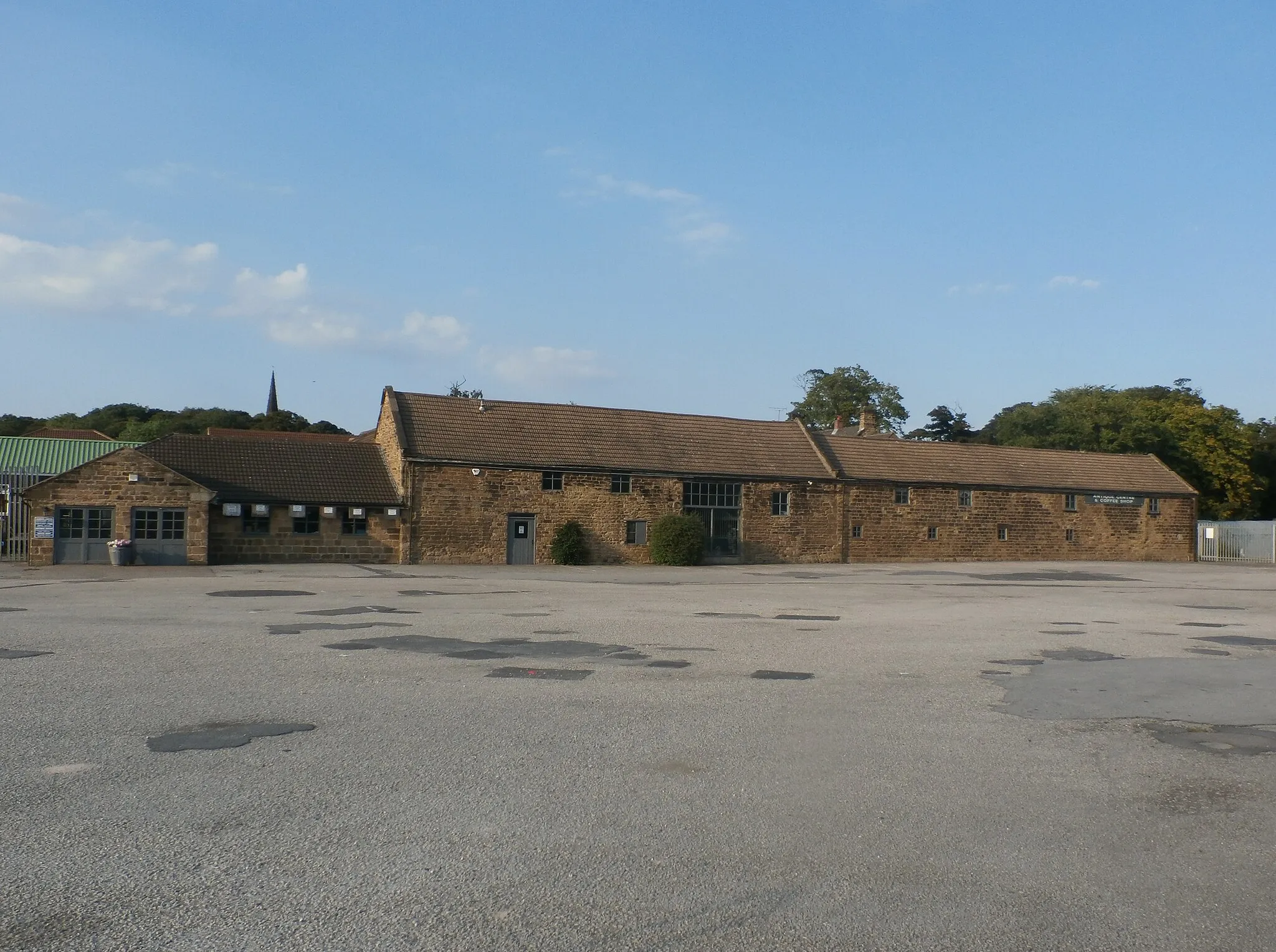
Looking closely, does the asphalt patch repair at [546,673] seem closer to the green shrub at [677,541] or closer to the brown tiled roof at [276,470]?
the brown tiled roof at [276,470]

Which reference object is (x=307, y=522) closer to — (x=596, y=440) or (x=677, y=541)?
(x=596, y=440)

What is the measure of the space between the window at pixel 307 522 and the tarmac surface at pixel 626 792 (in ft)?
68.1

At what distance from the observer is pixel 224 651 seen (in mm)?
12484

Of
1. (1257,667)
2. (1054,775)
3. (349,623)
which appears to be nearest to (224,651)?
(349,623)

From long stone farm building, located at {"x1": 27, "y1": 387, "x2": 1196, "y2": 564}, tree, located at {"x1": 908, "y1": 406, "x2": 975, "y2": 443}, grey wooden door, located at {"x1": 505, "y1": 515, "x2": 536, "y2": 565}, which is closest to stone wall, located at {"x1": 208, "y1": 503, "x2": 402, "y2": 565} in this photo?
long stone farm building, located at {"x1": 27, "y1": 387, "x2": 1196, "y2": 564}

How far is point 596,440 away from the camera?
41.1m

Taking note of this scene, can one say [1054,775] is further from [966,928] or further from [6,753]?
[6,753]

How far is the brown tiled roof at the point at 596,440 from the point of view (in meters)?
38.5

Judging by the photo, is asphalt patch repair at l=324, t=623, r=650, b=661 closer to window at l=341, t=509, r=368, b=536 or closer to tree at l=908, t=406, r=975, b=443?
window at l=341, t=509, r=368, b=536

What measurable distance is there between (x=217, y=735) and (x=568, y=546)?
30.2m

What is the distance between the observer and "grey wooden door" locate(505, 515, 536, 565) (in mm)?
38156

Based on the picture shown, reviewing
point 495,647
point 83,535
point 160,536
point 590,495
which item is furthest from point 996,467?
point 495,647

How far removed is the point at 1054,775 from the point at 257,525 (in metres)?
31.5

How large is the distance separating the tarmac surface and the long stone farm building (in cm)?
1929
